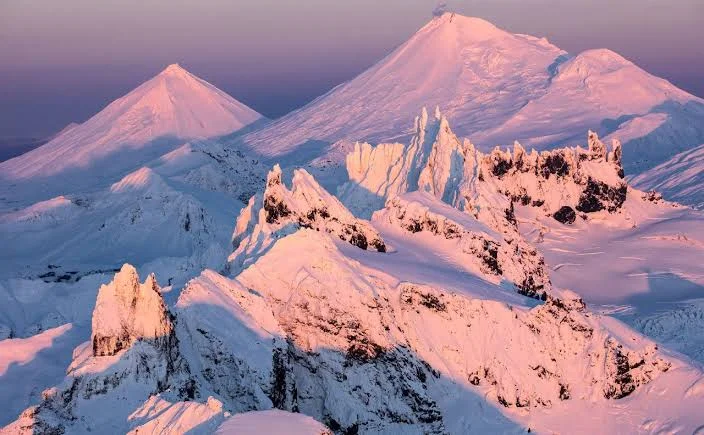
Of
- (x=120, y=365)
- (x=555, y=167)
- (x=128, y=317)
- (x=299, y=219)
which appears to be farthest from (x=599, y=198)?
(x=120, y=365)

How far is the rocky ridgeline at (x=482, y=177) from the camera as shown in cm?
8331

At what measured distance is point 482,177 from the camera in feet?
286

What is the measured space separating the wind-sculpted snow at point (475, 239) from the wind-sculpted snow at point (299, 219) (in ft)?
17.9

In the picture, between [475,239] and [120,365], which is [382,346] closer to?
[120,365]

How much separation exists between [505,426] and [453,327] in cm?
529

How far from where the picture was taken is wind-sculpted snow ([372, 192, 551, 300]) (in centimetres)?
6212

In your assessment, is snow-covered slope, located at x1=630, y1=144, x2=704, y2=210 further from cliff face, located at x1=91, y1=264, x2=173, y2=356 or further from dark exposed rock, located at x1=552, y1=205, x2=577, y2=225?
cliff face, located at x1=91, y1=264, x2=173, y2=356

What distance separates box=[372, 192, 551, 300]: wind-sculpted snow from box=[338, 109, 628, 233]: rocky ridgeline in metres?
7.31

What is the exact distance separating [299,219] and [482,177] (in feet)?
107

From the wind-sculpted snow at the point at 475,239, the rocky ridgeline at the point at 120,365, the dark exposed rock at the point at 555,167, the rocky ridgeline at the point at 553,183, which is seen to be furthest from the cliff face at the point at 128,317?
the dark exposed rock at the point at 555,167

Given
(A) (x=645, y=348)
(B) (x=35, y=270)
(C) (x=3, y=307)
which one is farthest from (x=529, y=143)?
(A) (x=645, y=348)

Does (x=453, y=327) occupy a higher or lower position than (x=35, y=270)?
higher

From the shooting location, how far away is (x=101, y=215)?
127000 millimetres

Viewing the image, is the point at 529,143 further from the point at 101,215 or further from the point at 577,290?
the point at 577,290
